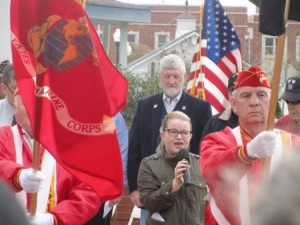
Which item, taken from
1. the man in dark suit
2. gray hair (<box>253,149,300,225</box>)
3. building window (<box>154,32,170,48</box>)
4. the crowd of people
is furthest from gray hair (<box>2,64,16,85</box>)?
building window (<box>154,32,170,48</box>)

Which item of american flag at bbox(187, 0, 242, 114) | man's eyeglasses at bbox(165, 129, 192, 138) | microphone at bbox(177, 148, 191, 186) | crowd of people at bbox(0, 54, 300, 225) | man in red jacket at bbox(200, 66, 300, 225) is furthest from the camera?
american flag at bbox(187, 0, 242, 114)

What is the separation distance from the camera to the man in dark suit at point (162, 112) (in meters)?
8.30

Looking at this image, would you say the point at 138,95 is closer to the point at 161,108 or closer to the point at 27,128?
the point at 161,108

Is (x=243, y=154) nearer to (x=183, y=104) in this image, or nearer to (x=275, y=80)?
(x=275, y=80)

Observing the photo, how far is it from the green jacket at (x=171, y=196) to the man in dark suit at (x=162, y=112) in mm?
1041

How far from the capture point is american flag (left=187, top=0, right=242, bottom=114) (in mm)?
9852

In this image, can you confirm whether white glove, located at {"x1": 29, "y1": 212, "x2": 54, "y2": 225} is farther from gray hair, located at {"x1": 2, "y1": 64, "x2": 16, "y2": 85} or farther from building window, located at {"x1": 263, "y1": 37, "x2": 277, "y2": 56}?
building window, located at {"x1": 263, "y1": 37, "x2": 277, "y2": 56}

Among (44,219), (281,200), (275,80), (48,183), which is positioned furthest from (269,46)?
(281,200)

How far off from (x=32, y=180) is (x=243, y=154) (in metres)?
1.13

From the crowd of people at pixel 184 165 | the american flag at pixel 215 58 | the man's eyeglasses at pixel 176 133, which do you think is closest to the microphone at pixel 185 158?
the crowd of people at pixel 184 165

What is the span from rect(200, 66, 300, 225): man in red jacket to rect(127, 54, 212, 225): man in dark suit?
2793 mm

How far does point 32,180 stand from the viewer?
4.86 meters

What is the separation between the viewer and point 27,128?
5.37 m

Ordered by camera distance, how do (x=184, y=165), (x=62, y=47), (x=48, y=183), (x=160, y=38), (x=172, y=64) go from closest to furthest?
(x=62, y=47)
(x=48, y=183)
(x=184, y=165)
(x=172, y=64)
(x=160, y=38)
